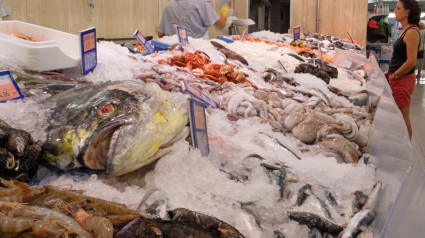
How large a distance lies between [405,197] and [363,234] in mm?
339

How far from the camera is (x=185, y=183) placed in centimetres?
189

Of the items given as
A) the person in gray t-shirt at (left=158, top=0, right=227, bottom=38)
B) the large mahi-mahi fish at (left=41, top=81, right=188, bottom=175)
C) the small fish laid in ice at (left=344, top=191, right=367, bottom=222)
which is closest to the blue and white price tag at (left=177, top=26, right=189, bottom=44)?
the person in gray t-shirt at (left=158, top=0, right=227, bottom=38)

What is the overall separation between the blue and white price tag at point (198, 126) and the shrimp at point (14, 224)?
1.10 m

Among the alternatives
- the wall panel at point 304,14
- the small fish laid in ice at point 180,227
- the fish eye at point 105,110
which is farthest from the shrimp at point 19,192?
the wall panel at point 304,14

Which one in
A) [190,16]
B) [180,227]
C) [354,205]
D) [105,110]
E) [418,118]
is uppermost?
[190,16]

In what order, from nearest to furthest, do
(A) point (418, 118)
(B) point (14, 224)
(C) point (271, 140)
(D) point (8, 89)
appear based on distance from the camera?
(B) point (14, 224) < (D) point (8, 89) < (C) point (271, 140) < (A) point (418, 118)

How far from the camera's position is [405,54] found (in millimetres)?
6406

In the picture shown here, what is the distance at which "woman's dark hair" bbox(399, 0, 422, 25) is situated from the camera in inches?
249

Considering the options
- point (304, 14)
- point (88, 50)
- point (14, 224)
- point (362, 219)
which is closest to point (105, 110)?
point (14, 224)

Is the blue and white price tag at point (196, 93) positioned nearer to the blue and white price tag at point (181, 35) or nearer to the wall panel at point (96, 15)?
the blue and white price tag at point (181, 35)

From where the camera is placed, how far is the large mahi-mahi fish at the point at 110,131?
1.74 meters

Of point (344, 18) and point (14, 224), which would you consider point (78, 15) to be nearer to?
point (14, 224)

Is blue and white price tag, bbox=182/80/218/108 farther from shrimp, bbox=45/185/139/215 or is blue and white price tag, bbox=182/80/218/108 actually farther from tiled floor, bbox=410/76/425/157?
tiled floor, bbox=410/76/425/157

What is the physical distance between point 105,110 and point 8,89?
0.70 meters
